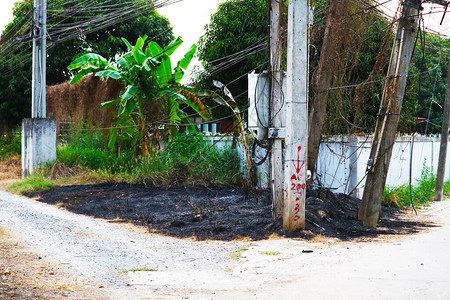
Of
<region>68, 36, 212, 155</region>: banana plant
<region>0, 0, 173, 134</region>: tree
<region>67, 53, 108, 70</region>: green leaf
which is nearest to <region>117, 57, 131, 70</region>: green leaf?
<region>68, 36, 212, 155</region>: banana plant

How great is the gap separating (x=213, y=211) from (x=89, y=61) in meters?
9.03

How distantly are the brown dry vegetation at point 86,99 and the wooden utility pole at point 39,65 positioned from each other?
1269mm

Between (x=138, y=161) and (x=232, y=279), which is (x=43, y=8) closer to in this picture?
(x=138, y=161)

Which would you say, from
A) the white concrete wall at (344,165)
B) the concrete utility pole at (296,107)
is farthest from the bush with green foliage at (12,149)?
the concrete utility pole at (296,107)

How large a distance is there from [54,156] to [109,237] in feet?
37.5

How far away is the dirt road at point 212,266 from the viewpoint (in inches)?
258

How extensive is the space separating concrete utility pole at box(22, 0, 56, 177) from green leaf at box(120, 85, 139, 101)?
4296 mm

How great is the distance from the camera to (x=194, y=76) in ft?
80.6

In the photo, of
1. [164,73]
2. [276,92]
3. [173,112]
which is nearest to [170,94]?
[164,73]

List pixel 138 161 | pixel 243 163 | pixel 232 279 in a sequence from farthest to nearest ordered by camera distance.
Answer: pixel 138 161 → pixel 243 163 → pixel 232 279

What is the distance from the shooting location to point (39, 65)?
68.7ft

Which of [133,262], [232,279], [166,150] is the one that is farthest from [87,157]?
[232,279]

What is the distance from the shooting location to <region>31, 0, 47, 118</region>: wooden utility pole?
20.8 metres

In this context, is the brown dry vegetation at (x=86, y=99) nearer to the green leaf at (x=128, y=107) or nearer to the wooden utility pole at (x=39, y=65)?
the wooden utility pole at (x=39, y=65)
